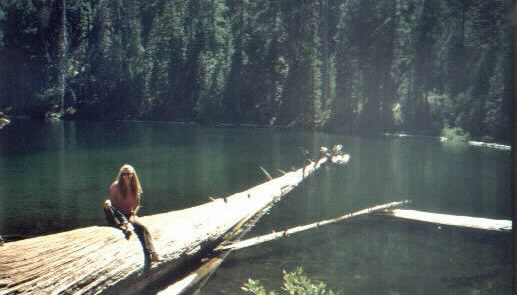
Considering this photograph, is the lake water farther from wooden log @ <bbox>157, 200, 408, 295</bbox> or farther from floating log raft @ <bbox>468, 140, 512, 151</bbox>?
floating log raft @ <bbox>468, 140, 512, 151</bbox>

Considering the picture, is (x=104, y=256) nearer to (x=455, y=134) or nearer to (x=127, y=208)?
(x=127, y=208)

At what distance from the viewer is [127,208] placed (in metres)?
8.57

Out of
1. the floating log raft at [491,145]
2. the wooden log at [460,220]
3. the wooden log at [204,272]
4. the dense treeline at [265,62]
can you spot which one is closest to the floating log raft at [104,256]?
the wooden log at [204,272]

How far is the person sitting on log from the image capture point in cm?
827

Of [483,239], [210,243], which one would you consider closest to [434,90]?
[483,239]

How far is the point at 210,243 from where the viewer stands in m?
11.0

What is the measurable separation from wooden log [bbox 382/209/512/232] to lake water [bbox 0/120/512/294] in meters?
0.38

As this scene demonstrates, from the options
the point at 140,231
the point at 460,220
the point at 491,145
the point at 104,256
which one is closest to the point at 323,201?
the point at 460,220

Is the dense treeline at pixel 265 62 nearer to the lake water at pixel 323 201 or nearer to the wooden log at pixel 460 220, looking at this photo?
the lake water at pixel 323 201

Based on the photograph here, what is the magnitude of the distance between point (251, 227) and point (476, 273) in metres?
5.53

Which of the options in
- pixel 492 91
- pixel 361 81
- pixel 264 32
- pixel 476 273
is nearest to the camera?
pixel 476 273

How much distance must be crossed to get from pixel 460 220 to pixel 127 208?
28.7ft

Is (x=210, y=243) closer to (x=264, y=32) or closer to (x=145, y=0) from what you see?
(x=264, y=32)

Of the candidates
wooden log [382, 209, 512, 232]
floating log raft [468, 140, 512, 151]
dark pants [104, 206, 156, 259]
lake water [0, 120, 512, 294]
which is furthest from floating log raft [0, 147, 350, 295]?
floating log raft [468, 140, 512, 151]
